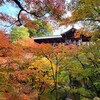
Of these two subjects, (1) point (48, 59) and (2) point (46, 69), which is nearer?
(1) point (48, 59)

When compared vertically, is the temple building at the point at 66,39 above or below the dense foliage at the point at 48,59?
above

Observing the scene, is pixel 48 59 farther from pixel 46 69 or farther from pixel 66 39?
pixel 66 39

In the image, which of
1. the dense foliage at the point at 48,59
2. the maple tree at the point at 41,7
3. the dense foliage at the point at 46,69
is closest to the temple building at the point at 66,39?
the dense foliage at the point at 48,59

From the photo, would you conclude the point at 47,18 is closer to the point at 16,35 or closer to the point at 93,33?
the point at 93,33

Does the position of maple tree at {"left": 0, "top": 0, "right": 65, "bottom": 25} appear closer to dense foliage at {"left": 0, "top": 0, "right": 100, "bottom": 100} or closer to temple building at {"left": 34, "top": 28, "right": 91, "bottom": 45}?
Result: dense foliage at {"left": 0, "top": 0, "right": 100, "bottom": 100}

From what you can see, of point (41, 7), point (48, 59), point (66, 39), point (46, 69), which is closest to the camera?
point (41, 7)

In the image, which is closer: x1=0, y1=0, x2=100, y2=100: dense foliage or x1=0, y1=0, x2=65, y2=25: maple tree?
x1=0, y1=0, x2=65, y2=25: maple tree

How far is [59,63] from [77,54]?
8.58ft

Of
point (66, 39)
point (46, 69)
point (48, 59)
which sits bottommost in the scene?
point (46, 69)

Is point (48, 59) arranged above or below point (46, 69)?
above

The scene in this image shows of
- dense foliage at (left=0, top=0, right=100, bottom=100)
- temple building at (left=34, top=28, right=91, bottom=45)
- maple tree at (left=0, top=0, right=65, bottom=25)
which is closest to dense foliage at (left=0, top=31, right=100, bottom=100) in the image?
dense foliage at (left=0, top=0, right=100, bottom=100)

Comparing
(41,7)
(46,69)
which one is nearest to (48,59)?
(46,69)

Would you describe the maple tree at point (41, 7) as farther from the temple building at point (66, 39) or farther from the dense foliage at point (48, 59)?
the temple building at point (66, 39)

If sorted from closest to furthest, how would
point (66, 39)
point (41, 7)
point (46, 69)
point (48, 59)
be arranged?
point (41, 7) → point (48, 59) → point (46, 69) → point (66, 39)
